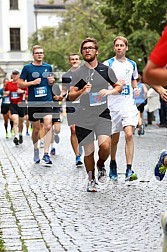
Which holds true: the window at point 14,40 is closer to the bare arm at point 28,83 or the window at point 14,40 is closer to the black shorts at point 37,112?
the black shorts at point 37,112

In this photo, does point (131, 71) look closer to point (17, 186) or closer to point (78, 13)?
point (17, 186)

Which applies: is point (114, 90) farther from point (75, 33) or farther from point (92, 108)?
point (75, 33)

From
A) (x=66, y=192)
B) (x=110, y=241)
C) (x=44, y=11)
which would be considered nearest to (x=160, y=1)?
(x=66, y=192)

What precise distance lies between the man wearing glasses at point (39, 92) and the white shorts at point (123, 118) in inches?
94.6

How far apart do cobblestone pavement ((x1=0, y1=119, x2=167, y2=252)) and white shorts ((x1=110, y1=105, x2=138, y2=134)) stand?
2.43 ft

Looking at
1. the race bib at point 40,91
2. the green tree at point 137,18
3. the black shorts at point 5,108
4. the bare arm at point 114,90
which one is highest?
the green tree at point 137,18


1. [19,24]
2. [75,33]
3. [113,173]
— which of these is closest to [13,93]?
[113,173]

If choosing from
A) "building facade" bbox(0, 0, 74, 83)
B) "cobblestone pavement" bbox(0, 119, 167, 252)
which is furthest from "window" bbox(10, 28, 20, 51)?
"cobblestone pavement" bbox(0, 119, 167, 252)

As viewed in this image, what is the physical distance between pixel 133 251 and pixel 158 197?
2.52 m

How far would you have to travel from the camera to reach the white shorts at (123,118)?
8.89 metres

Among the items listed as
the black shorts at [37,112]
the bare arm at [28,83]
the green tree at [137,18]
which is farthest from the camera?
the green tree at [137,18]

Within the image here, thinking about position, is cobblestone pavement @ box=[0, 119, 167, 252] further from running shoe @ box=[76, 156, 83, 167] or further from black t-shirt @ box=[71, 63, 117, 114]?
black t-shirt @ box=[71, 63, 117, 114]

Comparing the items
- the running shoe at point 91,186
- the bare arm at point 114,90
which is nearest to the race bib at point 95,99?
the bare arm at point 114,90

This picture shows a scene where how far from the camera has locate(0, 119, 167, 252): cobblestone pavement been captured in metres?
5.40
